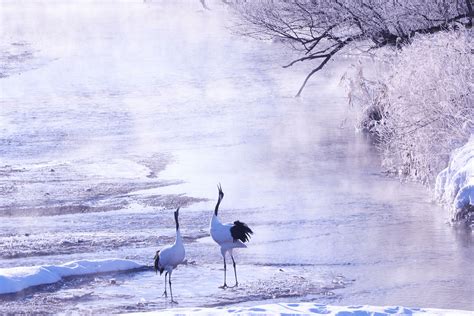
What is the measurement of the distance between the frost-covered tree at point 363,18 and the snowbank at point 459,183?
14.5 ft

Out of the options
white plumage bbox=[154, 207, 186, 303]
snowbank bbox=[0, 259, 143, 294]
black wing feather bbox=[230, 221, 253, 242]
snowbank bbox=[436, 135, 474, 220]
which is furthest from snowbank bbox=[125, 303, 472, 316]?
snowbank bbox=[436, 135, 474, 220]

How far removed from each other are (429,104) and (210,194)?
3.97 m

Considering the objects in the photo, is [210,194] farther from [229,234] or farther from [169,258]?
[169,258]

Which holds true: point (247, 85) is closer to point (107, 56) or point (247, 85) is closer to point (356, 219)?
point (107, 56)

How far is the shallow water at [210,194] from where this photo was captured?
11.0 meters

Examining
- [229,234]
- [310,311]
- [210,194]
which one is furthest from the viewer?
[210,194]

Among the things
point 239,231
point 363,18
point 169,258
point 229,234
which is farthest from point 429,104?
point 169,258

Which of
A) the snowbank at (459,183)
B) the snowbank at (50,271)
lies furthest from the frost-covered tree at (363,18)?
the snowbank at (50,271)

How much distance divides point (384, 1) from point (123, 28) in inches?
1422

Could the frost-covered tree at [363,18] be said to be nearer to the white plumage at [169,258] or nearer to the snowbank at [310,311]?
the white plumage at [169,258]

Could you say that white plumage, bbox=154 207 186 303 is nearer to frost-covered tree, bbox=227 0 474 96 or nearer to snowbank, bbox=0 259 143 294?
snowbank, bbox=0 259 143 294

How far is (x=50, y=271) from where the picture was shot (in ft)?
36.8

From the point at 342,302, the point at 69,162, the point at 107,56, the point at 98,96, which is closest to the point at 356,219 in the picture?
the point at 342,302

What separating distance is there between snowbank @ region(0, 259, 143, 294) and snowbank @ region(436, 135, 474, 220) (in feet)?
15.9
